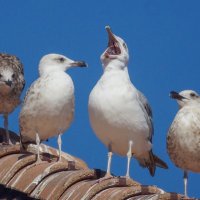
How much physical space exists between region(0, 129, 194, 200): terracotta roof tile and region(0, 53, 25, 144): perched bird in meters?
2.94

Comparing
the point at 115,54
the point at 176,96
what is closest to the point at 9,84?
the point at 176,96

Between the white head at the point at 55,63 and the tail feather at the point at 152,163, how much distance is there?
4.57ft

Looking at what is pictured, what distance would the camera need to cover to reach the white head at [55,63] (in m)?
9.42

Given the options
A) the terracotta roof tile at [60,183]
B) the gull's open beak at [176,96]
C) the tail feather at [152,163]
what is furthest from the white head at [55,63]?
the tail feather at [152,163]

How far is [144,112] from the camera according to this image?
8.31 metres

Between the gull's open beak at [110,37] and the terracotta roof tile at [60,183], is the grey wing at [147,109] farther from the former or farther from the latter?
the terracotta roof tile at [60,183]

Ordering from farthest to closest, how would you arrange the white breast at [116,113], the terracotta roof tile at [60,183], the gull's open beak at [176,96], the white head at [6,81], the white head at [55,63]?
the white head at [6,81], the gull's open beak at [176,96], the white head at [55,63], the white breast at [116,113], the terracotta roof tile at [60,183]

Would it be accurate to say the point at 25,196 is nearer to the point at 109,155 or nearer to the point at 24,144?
the point at 109,155

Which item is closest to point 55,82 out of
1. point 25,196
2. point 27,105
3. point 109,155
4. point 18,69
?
point 27,105

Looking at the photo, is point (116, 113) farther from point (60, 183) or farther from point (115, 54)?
point (60, 183)

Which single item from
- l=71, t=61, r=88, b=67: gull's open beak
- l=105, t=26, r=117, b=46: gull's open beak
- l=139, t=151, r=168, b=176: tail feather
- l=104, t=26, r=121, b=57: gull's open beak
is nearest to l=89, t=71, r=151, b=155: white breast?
l=104, t=26, r=121, b=57: gull's open beak

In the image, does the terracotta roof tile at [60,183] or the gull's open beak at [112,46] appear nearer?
the terracotta roof tile at [60,183]

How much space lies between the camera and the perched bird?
11438mm

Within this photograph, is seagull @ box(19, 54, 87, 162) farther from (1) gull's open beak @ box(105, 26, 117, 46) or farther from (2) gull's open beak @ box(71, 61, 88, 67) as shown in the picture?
(1) gull's open beak @ box(105, 26, 117, 46)
